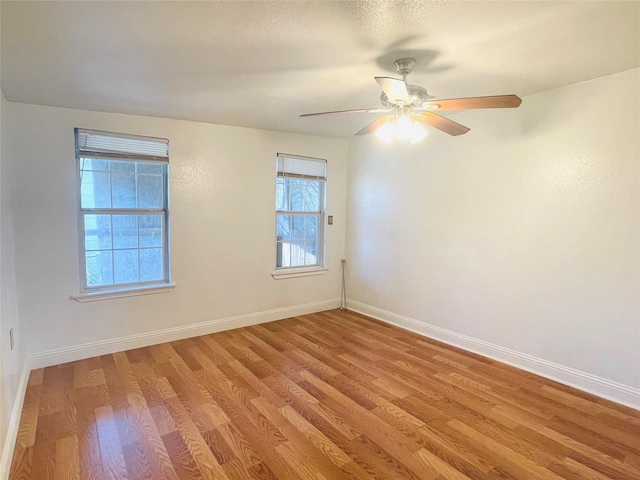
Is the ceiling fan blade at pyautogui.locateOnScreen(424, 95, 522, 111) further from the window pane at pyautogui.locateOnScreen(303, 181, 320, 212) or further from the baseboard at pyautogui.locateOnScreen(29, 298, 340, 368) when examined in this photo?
the baseboard at pyautogui.locateOnScreen(29, 298, 340, 368)

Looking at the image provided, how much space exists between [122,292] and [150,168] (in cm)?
123

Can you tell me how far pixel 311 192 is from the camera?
15.4 ft

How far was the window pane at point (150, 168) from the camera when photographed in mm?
3514

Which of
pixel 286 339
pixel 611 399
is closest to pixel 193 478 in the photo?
pixel 286 339

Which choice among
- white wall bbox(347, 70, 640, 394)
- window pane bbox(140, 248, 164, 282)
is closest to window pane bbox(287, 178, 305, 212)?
white wall bbox(347, 70, 640, 394)

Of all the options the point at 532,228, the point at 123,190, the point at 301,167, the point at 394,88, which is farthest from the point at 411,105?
the point at 123,190

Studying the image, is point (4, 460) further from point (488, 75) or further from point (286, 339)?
point (488, 75)

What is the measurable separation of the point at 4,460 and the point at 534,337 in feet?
12.0

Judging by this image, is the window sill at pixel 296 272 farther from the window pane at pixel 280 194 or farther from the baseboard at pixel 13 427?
the baseboard at pixel 13 427

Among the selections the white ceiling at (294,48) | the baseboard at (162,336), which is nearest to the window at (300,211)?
the baseboard at (162,336)

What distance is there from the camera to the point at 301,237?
15.4 ft

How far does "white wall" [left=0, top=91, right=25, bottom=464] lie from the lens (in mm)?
1980

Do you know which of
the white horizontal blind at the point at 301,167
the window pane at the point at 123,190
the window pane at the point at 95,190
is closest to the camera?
the window pane at the point at 95,190

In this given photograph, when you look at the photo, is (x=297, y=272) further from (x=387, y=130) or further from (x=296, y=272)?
(x=387, y=130)
